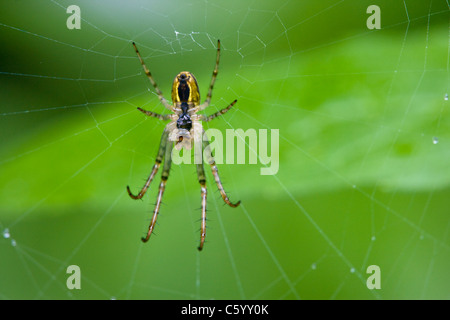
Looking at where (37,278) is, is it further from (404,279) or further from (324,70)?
(404,279)

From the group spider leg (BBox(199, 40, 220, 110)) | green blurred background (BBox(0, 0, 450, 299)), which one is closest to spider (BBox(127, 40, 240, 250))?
spider leg (BBox(199, 40, 220, 110))

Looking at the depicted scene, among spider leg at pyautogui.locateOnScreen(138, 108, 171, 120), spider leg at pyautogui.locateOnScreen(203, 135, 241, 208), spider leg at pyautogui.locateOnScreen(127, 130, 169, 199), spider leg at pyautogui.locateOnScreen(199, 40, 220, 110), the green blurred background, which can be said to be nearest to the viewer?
the green blurred background

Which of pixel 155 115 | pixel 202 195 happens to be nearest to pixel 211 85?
pixel 155 115

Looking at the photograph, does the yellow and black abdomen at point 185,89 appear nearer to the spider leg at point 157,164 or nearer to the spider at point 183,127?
the spider at point 183,127

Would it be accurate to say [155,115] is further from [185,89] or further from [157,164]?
[157,164]

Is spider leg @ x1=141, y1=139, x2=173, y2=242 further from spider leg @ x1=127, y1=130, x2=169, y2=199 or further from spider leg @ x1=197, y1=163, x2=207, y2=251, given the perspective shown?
spider leg @ x1=197, y1=163, x2=207, y2=251

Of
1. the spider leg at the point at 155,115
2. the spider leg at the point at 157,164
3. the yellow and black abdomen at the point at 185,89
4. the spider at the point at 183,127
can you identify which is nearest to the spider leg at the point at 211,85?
the spider at the point at 183,127

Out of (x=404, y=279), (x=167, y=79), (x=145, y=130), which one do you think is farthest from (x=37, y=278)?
(x=404, y=279)
